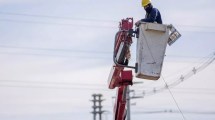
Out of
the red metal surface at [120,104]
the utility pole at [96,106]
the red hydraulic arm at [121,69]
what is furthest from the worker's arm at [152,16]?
the utility pole at [96,106]

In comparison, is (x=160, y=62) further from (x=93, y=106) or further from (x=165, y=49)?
(x=93, y=106)

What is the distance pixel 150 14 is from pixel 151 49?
725 millimetres

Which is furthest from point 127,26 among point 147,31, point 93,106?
point 93,106

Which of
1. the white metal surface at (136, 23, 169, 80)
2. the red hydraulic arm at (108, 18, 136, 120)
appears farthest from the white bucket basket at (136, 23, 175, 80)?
the red hydraulic arm at (108, 18, 136, 120)

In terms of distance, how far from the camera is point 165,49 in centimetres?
888

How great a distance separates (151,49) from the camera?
8.81m

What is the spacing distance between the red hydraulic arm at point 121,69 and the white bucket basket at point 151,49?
52 centimetres

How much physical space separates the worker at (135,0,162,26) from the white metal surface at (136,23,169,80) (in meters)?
0.26

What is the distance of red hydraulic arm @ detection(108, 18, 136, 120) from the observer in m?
9.63

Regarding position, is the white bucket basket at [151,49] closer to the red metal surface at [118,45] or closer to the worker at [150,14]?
the worker at [150,14]

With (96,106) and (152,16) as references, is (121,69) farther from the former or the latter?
(96,106)

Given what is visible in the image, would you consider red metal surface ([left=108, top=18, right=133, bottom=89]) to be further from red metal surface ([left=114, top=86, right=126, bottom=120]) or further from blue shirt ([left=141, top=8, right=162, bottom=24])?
blue shirt ([left=141, top=8, right=162, bottom=24])

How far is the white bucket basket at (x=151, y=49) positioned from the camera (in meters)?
8.76

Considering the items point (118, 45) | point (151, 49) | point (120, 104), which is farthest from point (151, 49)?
point (120, 104)
